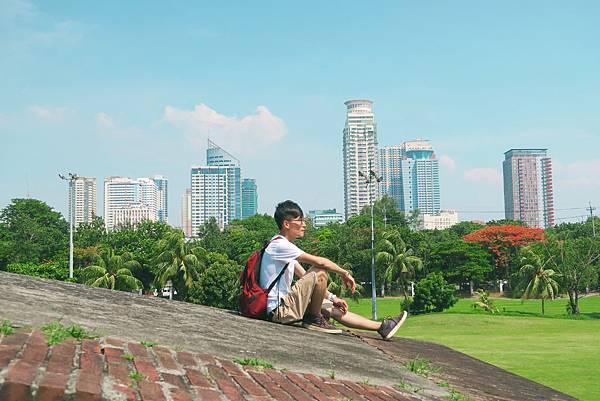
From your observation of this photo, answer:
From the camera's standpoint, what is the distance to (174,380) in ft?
11.1

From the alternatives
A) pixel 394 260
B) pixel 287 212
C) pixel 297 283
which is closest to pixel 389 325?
pixel 297 283

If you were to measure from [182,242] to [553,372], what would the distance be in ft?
109

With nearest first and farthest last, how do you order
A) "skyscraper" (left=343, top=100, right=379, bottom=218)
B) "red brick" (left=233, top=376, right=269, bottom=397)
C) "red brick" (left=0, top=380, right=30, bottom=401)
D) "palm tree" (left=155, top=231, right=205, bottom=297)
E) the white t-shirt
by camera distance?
"red brick" (left=0, top=380, right=30, bottom=401), "red brick" (left=233, top=376, right=269, bottom=397), the white t-shirt, "palm tree" (left=155, top=231, right=205, bottom=297), "skyscraper" (left=343, top=100, right=379, bottom=218)

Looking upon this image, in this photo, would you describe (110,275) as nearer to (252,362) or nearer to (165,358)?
(252,362)

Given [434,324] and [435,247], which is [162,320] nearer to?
[434,324]

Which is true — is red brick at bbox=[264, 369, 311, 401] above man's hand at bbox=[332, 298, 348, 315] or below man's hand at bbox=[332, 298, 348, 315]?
below

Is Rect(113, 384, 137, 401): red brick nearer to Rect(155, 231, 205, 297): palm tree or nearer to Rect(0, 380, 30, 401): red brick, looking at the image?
Rect(0, 380, 30, 401): red brick

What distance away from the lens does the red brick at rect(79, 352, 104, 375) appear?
3.10m

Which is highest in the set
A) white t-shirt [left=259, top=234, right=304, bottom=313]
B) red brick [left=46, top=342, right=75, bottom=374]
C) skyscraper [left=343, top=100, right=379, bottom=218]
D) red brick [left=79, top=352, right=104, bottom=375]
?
skyscraper [left=343, top=100, right=379, bottom=218]

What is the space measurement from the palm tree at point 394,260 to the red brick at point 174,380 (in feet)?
163

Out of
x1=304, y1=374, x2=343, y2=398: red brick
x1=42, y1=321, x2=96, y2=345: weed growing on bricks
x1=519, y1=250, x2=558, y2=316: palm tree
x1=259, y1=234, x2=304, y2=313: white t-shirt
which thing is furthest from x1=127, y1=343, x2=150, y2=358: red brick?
x1=519, y1=250, x2=558, y2=316: palm tree

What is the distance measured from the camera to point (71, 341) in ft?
12.1

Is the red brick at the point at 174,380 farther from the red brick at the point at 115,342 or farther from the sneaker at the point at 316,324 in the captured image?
the sneaker at the point at 316,324

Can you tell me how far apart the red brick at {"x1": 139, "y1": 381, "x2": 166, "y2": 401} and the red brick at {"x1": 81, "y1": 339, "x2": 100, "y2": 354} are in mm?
529
